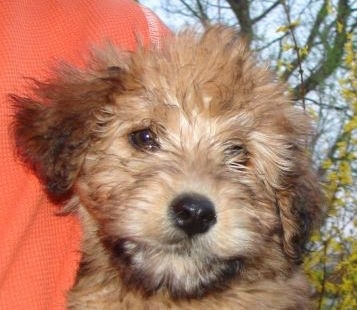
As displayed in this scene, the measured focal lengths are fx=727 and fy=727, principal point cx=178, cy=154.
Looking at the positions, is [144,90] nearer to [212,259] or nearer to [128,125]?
[128,125]

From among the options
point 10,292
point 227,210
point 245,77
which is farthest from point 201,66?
point 10,292

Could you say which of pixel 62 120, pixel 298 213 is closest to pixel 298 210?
pixel 298 213

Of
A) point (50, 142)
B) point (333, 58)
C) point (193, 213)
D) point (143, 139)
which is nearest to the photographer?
point (193, 213)

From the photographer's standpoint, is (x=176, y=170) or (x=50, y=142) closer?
(x=176, y=170)

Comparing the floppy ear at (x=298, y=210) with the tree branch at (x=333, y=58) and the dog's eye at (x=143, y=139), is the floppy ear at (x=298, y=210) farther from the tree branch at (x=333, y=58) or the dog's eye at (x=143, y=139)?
the tree branch at (x=333, y=58)

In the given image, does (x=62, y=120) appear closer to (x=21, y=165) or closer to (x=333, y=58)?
(x=21, y=165)

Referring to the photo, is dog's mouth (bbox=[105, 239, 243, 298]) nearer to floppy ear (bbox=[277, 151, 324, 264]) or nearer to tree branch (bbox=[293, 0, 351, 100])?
floppy ear (bbox=[277, 151, 324, 264])

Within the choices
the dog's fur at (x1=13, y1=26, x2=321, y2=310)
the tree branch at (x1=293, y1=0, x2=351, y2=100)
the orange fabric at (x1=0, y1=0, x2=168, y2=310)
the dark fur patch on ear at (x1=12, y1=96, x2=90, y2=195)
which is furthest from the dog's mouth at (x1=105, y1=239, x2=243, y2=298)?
the tree branch at (x1=293, y1=0, x2=351, y2=100)
